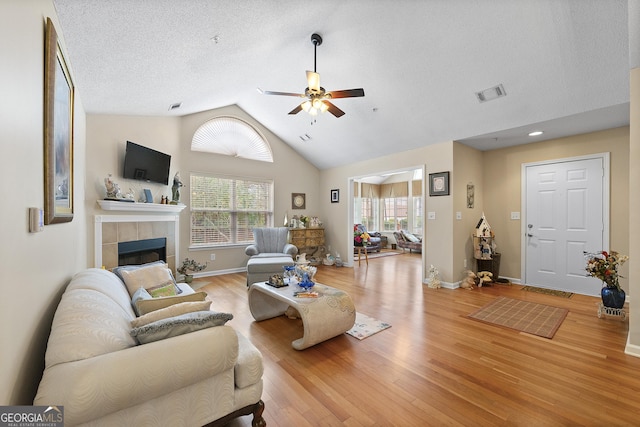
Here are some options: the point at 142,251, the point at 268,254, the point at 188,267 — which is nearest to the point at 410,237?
the point at 268,254

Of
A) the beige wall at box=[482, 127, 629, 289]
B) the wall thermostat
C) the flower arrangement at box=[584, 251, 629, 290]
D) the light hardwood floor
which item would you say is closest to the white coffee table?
the light hardwood floor

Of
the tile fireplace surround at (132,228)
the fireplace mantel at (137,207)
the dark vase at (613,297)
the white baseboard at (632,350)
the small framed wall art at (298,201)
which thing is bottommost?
the white baseboard at (632,350)

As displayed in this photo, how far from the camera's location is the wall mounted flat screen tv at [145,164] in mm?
3965

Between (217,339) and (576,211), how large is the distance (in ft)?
17.3

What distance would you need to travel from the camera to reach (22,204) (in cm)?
112

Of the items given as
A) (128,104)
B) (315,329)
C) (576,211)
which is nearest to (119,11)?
(128,104)

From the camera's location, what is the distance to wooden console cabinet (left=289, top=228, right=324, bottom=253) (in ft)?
19.8

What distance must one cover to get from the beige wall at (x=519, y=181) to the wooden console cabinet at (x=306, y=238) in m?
3.56

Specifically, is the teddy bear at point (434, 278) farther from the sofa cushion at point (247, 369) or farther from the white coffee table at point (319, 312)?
the sofa cushion at point (247, 369)

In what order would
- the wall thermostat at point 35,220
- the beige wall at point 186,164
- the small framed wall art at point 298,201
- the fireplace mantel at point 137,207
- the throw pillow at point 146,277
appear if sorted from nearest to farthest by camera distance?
1. the wall thermostat at point 35,220
2. the throw pillow at point 146,277
3. the fireplace mantel at point 137,207
4. the beige wall at point 186,164
5. the small framed wall art at point 298,201

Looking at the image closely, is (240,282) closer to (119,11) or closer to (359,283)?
(359,283)

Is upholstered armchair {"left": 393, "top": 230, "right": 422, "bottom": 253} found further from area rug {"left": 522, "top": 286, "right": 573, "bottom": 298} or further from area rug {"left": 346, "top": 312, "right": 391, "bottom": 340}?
area rug {"left": 346, "top": 312, "right": 391, "bottom": 340}

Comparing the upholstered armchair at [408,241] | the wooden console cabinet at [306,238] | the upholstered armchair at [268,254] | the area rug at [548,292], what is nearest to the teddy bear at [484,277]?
the area rug at [548,292]

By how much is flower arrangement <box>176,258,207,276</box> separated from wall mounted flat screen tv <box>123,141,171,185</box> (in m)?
1.49
